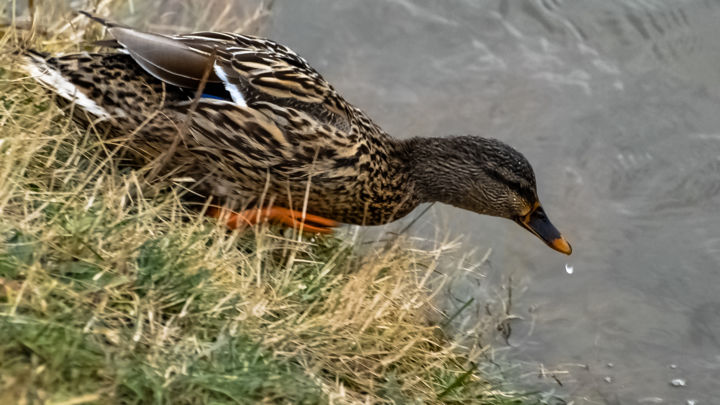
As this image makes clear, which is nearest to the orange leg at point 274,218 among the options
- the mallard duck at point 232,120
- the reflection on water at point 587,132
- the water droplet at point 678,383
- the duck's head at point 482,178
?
the mallard duck at point 232,120

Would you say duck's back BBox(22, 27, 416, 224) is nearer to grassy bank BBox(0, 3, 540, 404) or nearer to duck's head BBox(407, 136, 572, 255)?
grassy bank BBox(0, 3, 540, 404)

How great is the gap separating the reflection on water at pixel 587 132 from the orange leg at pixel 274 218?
0.94m

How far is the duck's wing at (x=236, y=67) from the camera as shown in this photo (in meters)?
4.07

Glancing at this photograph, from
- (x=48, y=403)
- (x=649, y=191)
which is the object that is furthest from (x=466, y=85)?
(x=48, y=403)

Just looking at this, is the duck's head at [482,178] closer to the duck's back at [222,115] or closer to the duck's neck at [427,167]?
the duck's neck at [427,167]

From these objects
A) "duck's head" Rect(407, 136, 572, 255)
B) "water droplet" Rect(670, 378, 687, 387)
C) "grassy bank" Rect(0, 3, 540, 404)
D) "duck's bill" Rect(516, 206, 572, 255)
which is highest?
"duck's head" Rect(407, 136, 572, 255)

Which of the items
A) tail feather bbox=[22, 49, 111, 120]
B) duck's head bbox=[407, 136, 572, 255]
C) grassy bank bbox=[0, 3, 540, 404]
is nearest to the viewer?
grassy bank bbox=[0, 3, 540, 404]

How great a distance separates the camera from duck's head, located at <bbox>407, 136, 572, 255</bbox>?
474cm

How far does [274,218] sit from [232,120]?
0.46m

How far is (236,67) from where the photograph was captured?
13.9 feet

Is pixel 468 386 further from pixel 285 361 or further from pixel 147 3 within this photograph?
pixel 147 3

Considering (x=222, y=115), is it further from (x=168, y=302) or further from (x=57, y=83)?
(x=168, y=302)

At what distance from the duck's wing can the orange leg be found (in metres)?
0.43

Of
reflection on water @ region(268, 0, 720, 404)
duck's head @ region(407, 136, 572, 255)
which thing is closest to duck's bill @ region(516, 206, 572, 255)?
duck's head @ region(407, 136, 572, 255)
